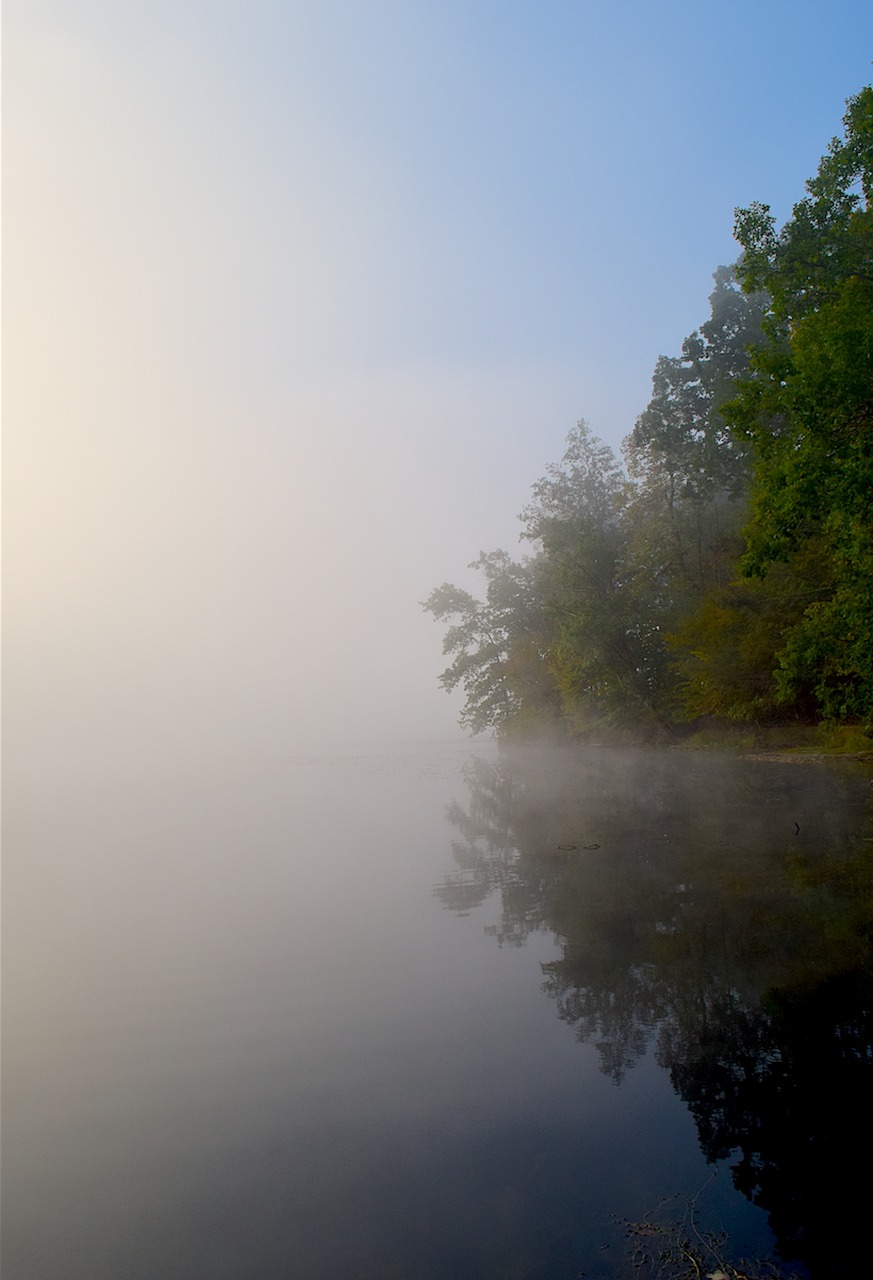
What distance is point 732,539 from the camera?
47.0 m

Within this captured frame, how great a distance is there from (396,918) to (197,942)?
3249 millimetres

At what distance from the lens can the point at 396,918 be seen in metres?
14.0

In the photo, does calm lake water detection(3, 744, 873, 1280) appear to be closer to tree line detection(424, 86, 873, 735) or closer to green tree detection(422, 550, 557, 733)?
tree line detection(424, 86, 873, 735)

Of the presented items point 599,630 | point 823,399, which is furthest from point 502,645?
point 823,399

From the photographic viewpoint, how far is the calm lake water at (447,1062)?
5.33 m

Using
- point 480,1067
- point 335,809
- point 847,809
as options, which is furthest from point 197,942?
point 335,809

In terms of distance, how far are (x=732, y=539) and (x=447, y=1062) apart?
143ft

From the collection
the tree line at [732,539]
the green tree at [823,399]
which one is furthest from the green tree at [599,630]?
the green tree at [823,399]

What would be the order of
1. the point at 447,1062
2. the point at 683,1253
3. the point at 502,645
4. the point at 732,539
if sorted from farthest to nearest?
the point at 502,645
the point at 732,539
the point at 447,1062
the point at 683,1253

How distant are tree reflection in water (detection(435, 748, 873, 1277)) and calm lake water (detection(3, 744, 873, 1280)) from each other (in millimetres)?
39

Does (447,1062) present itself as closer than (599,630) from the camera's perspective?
Yes

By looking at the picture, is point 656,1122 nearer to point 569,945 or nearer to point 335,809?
point 569,945

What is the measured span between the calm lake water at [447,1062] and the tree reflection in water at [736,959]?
0.04m

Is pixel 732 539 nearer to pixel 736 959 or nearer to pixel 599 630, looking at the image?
pixel 599 630
